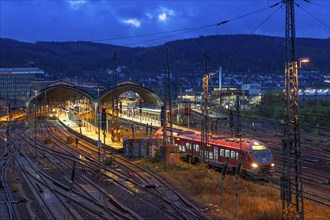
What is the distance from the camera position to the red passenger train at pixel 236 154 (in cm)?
1938

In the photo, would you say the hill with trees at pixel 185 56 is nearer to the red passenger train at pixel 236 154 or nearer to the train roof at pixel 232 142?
the red passenger train at pixel 236 154

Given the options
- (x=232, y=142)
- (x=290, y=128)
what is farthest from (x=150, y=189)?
(x=290, y=128)

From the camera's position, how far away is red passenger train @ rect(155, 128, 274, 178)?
763 inches

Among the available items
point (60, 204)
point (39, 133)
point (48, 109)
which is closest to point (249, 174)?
point (60, 204)

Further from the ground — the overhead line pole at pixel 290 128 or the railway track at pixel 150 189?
the overhead line pole at pixel 290 128

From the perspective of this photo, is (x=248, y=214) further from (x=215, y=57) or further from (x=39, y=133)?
(x=215, y=57)

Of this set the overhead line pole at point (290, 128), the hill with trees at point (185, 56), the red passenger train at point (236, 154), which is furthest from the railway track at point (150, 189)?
the hill with trees at point (185, 56)

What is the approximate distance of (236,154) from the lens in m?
20.1

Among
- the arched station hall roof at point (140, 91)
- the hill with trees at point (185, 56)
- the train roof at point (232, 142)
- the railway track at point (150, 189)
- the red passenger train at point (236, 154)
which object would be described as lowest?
the railway track at point (150, 189)

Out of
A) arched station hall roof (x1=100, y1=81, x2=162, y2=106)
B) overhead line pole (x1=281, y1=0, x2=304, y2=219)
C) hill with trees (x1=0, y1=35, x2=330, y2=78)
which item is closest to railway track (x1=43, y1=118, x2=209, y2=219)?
overhead line pole (x1=281, y1=0, x2=304, y2=219)

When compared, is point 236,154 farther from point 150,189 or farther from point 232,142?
point 150,189

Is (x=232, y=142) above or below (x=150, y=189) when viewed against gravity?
above

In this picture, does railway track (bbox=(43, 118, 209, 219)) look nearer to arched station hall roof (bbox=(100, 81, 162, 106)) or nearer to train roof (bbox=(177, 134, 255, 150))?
train roof (bbox=(177, 134, 255, 150))

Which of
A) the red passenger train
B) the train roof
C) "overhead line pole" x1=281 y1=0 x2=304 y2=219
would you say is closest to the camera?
"overhead line pole" x1=281 y1=0 x2=304 y2=219
